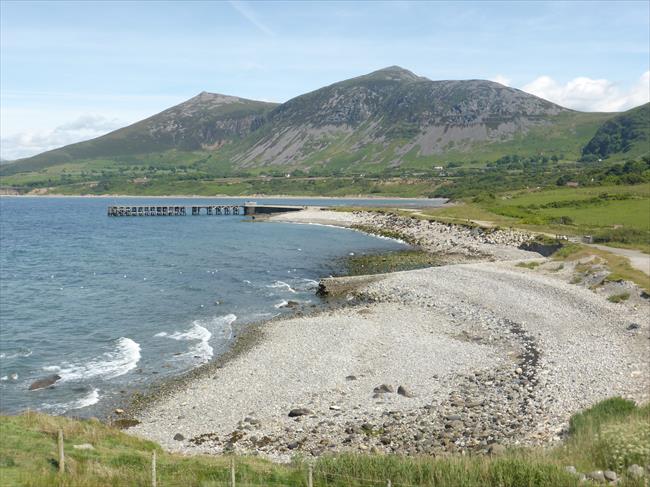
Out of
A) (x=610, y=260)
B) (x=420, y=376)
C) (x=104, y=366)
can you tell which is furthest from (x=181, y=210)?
(x=420, y=376)

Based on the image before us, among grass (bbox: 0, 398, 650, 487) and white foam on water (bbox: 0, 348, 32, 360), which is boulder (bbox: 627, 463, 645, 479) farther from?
white foam on water (bbox: 0, 348, 32, 360)

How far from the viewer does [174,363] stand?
1410 inches

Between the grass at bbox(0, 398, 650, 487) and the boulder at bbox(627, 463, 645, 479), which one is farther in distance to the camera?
the grass at bbox(0, 398, 650, 487)

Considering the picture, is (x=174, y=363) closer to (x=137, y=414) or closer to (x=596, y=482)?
(x=137, y=414)

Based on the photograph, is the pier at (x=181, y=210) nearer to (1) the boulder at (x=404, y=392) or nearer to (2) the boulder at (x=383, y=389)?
(2) the boulder at (x=383, y=389)

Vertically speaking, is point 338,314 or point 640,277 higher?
point 640,277

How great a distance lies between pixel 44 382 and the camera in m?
32.1

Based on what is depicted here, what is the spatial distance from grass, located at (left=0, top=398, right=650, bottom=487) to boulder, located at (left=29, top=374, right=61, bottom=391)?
12.0 meters

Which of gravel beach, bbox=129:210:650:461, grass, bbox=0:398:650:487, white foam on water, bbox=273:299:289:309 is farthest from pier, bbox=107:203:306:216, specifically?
grass, bbox=0:398:650:487

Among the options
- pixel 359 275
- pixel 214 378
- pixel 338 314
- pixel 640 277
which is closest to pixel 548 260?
pixel 640 277

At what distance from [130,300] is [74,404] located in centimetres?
2523

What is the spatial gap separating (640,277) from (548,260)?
16.3 metres

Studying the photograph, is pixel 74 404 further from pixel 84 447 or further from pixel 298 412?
pixel 298 412

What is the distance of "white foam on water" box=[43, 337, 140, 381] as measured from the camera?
110 ft
